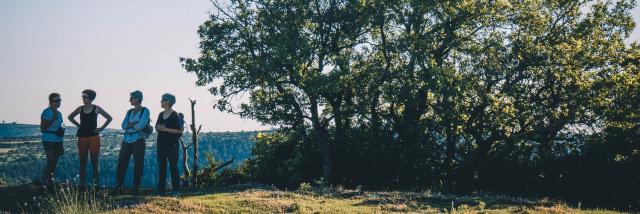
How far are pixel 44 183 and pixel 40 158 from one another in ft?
302

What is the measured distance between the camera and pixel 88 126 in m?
12.0

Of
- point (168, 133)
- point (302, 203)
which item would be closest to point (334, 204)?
point (302, 203)

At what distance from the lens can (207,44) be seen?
2319 cm

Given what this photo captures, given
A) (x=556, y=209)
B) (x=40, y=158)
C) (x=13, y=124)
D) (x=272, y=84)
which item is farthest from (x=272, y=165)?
(x=13, y=124)

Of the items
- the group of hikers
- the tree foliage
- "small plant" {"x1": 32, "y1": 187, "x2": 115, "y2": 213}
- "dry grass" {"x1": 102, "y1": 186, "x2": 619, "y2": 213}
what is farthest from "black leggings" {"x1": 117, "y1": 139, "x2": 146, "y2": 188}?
the tree foliage

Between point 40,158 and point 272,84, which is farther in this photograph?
point 40,158

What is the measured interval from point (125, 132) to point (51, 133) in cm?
176

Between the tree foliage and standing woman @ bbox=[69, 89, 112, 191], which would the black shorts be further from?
the tree foliage

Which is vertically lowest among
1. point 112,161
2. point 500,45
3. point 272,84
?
point 112,161

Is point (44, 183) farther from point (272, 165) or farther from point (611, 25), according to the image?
point (611, 25)

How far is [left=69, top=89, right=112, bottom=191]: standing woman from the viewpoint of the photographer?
12.0m

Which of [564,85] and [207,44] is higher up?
[207,44]

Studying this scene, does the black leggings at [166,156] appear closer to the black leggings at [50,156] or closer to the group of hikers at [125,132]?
the group of hikers at [125,132]

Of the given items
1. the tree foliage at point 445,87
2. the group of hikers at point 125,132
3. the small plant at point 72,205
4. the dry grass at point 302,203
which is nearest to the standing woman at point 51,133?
the group of hikers at point 125,132
